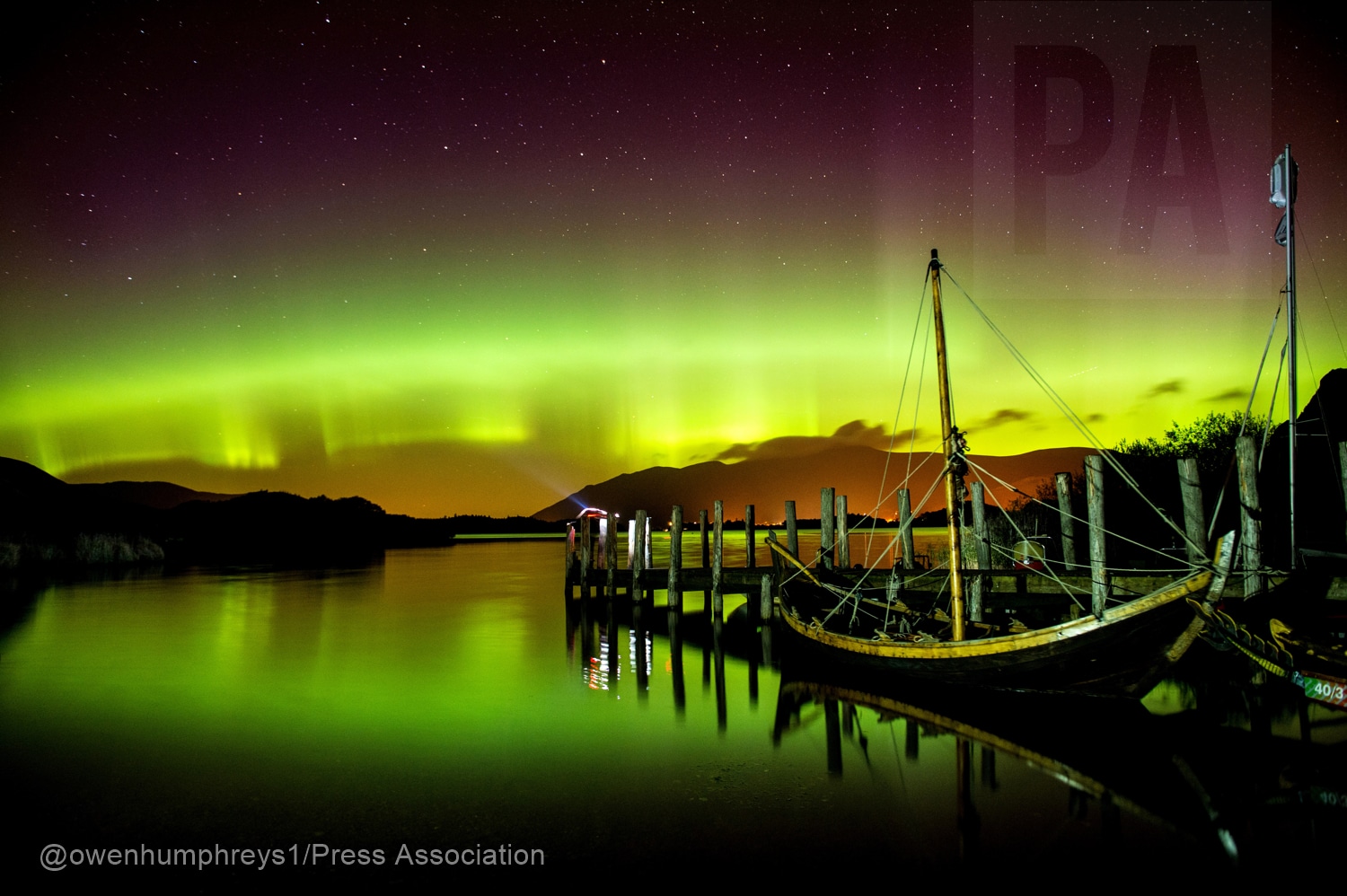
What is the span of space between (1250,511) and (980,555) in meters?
4.90

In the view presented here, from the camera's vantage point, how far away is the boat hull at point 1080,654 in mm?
10156

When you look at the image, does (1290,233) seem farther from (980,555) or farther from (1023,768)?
(1023,768)

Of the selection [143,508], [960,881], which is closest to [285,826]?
[960,881]

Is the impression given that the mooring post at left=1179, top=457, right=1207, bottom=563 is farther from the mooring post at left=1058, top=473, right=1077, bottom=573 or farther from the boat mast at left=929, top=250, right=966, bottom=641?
the boat mast at left=929, top=250, right=966, bottom=641

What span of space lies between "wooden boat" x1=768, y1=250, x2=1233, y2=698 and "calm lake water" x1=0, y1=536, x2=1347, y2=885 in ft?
1.53

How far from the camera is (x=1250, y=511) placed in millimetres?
13164

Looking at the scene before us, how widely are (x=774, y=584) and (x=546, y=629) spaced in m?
7.26

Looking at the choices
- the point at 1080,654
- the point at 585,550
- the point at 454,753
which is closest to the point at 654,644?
the point at 585,550

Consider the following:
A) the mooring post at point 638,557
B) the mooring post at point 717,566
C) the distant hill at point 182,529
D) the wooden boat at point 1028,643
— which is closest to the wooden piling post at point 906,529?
the wooden boat at point 1028,643

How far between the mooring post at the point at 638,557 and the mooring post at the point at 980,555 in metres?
10.6

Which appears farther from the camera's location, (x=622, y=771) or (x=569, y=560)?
(x=569, y=560)

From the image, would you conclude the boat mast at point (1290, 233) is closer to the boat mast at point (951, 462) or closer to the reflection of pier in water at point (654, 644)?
the boat mast at point (951, 462)

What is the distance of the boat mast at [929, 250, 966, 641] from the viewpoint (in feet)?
40.3

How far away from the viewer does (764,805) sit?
789 cm
